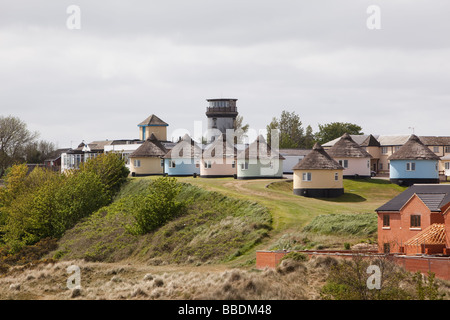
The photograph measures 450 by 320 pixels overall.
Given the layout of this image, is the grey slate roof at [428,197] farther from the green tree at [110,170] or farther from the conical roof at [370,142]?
the conical roof at [370,142]

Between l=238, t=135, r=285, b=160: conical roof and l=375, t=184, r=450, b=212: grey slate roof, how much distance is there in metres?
36.5

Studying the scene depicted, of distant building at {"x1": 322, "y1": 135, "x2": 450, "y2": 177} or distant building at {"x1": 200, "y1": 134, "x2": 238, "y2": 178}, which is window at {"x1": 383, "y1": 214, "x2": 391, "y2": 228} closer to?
distant building at {"x1": 200, "y1": 134, "x2": 238, "y2": 178}

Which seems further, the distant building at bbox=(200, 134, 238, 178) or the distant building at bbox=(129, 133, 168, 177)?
the distant building at bbox=(129, 133, 168, 177)

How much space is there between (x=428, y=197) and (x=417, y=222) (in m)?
1.69

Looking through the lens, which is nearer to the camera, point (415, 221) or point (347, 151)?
point (415, 221)

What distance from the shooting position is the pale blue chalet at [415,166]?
3123 inches

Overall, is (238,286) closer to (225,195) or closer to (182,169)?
(225,195)

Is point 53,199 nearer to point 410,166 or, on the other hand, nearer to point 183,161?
point 183,161

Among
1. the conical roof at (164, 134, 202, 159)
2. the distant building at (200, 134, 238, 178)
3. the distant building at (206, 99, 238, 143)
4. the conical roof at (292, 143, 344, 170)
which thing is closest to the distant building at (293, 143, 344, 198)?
the conical roof at (292, 143, 344, 170)

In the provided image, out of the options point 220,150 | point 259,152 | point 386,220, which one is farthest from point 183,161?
point 386,220

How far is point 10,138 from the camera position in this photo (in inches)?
5285

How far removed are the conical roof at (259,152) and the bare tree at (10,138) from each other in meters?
64.3

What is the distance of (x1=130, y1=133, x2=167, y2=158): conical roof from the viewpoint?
97.1 metres

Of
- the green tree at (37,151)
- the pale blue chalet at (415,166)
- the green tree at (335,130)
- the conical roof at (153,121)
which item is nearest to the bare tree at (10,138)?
the green tree at (37,151)
